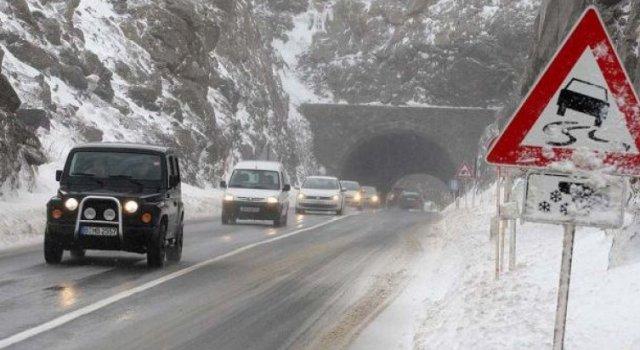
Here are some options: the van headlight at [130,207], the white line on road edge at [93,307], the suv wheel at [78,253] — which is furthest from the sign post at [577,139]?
the suv wheel at [78,253]

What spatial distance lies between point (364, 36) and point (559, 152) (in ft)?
235

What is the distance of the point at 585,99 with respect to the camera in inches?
215

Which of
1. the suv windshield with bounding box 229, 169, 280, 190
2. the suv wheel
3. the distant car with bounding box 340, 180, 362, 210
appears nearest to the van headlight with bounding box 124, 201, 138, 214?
the suv wheel

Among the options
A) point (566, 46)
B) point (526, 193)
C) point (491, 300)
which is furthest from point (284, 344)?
point (566, 46)

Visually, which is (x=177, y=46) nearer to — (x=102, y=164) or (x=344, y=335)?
(x=102, y=164)

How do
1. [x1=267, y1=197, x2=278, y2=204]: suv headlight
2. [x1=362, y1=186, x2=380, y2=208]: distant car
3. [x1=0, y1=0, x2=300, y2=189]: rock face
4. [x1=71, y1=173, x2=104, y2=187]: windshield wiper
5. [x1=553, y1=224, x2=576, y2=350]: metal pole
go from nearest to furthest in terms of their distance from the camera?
[x1=553, y1=224, x2=576, y2=350]: metal pole < [x1=71, y1=173, x2=104, y2=187]: windshield wiper < [x1=267, y1=197, x2=278, y2=204]: suv headlight < [x1=0, y1=0, x2=300, y2=189]: rock face < [x1=362, y1=186, x2=380, y2=208]: distant car

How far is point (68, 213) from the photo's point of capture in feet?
43.6

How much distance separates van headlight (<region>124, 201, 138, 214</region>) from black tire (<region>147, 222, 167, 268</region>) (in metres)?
0.49

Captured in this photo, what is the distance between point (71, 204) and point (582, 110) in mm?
9373

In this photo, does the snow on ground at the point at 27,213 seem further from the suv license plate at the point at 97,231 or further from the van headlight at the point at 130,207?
the van headlight at the point at 130,207

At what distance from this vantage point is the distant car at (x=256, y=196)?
2653 cm

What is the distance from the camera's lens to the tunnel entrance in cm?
7088

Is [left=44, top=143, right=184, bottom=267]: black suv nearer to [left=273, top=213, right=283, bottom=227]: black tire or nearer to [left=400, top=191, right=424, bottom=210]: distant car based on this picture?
[left=273, top=213, right=283, bottom=227]: black tire

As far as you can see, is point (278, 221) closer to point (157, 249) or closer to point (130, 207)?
point (157, 249)
